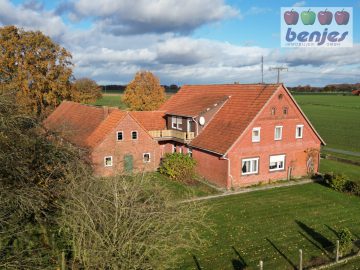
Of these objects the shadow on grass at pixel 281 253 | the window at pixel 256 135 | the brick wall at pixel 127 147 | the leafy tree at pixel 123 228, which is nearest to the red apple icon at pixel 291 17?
the window at pixel 256 135

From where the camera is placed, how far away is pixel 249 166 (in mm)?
27781

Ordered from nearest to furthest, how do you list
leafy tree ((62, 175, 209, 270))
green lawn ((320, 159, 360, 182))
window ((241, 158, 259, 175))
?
leafy tree ((62, 175, 209, 270)) → window ((241, 158, 259, 175)) → green lawn ((320, 159, 360, 182))

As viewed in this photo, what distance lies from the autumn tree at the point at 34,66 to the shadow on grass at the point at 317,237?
3185cm

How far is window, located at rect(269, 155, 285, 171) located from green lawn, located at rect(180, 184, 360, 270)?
236cm

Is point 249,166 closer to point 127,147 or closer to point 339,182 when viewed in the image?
point 339,182

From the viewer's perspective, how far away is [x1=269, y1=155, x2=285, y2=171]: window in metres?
28.9

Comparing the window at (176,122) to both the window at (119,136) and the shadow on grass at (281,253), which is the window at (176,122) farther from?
the shadow on grass at (281,253)

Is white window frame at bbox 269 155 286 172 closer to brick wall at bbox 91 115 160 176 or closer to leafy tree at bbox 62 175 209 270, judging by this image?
brick wall at bbox 91 115 160 176

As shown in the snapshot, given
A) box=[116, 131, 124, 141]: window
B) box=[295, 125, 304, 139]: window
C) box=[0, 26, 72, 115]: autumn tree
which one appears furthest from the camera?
box=[0, 26, 72, 115]: autumn tree

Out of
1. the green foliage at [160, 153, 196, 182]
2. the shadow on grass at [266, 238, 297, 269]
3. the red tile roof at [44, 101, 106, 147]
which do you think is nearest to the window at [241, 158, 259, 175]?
the green foliage at [160, 153, 196, 182]

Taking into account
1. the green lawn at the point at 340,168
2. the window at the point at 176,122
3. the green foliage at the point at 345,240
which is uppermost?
the window at the point at 176,122

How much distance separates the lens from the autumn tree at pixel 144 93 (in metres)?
63.0

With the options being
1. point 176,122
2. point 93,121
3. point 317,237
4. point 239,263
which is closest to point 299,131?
point 176,122

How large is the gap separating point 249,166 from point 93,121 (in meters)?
15.6
